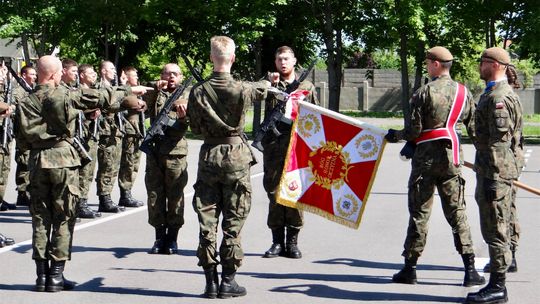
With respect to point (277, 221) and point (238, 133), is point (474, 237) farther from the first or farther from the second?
point (238, 133)

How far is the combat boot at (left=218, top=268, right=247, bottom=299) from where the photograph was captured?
26.5ft

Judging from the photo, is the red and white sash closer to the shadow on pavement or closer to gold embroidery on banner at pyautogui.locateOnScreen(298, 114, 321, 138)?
gold embroidery on banner at pyautogui.locateOnScreen(298, 114, 321, 138)

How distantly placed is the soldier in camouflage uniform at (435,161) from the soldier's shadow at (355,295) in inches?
19.0

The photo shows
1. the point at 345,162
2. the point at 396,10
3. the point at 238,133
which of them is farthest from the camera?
the point at 396,10

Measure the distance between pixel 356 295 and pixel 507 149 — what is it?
5.63 ft

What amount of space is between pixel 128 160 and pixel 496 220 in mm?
7368

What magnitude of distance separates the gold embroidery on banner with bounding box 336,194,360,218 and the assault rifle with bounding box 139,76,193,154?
204 centimetres

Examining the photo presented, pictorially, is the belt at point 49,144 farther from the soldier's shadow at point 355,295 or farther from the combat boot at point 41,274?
the soldier's shadow at point 355,295

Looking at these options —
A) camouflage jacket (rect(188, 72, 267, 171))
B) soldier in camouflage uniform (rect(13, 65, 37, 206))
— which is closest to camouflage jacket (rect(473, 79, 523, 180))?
camouflage jacket (rect(188, 72, 267, 171))

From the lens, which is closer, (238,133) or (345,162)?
(238,133)

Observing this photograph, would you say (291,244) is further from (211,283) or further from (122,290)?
(122,290)

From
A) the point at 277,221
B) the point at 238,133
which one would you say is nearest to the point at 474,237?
the point at 277,221

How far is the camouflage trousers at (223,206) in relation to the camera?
8.05 meters

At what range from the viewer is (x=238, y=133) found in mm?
8180
